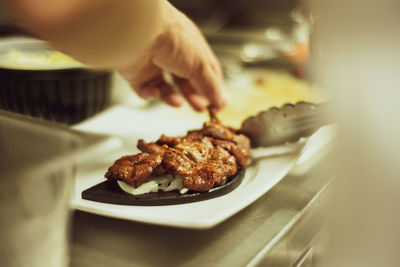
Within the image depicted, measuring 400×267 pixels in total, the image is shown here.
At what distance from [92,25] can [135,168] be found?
1.54 feet

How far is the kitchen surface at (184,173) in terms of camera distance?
0.50 m

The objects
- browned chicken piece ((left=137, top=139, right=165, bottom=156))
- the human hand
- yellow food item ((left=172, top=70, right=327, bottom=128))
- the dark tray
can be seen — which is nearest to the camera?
the dark tray

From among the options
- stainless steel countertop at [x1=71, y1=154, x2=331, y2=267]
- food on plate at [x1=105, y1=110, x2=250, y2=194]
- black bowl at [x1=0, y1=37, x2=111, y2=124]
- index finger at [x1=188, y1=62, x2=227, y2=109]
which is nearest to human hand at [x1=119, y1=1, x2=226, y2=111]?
index finger at [x1=188, y1=62, x2=227, y2=109]

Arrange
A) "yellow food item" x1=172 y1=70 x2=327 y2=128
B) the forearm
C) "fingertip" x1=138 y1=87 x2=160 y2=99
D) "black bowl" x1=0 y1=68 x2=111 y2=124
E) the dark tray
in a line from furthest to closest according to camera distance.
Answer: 1. "yellow food item" x1=172 y1=70 x2=327 y2=128
2. "fingertip" x1=138 y1=87 x2=160 y2=99
3. "black bowl" x1=0 y1=68 x2=111 y2=124
4. the dark tray
5. the forearm

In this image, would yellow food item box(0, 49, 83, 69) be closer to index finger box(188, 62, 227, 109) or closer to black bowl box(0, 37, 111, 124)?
black bowl box(0, 37, 111, 124)

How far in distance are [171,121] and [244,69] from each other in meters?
0.84

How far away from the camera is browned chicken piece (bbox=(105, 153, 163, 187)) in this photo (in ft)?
2.99

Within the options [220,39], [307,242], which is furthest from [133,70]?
[220,39]

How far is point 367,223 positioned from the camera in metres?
0.60

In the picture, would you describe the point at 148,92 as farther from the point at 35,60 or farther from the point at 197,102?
the point at 35,60

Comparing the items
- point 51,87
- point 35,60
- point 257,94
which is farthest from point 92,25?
point 257,94

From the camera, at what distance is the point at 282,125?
3.94ft

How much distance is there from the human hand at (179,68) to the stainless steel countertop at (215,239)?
46 centimetres

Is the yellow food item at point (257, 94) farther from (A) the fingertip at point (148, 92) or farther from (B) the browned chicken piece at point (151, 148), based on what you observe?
(B) the browned chicken piece at point (151, 148)
